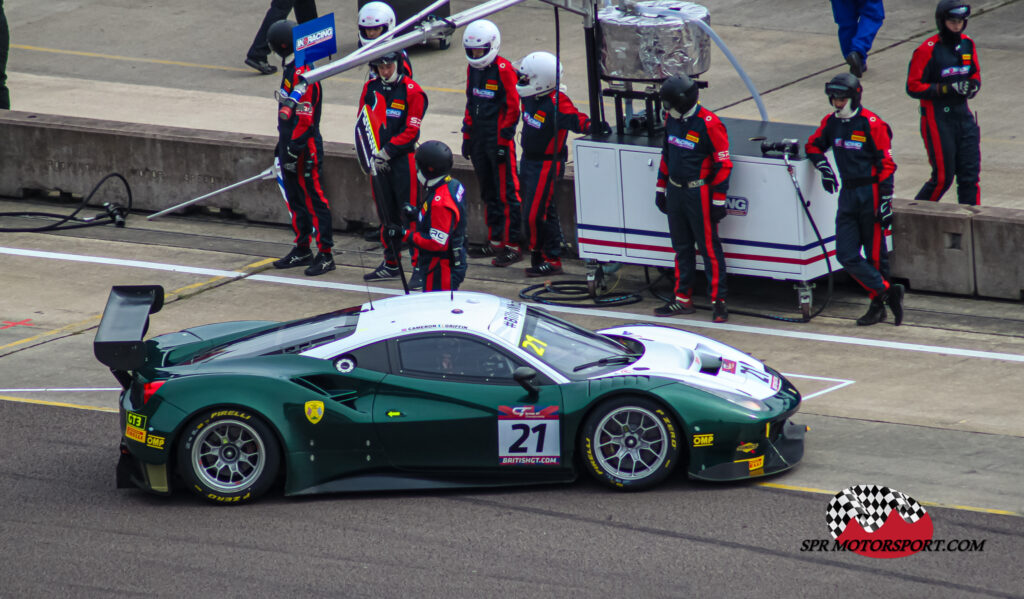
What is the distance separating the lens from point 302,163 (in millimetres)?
13469

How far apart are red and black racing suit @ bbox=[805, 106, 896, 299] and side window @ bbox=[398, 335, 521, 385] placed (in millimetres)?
4238

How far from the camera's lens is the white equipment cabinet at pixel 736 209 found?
38.8 ft

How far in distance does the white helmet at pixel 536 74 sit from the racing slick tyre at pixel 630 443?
514 centimetres

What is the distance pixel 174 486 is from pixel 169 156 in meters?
7.66

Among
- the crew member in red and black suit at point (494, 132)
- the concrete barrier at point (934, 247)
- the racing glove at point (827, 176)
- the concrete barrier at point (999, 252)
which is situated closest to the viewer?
the racing glove at point (827, 176)

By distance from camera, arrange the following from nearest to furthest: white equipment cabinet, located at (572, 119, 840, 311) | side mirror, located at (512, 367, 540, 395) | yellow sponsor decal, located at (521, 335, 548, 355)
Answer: side mirror, located at (512, 367, 540, 395) → yellow sponsor decal, located at (521, 335, 548, 355) → white equipment cabinet, located at (572, 119, 840, 311)

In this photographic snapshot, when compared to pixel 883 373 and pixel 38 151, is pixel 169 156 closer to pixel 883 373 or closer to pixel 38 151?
pixel 38 151

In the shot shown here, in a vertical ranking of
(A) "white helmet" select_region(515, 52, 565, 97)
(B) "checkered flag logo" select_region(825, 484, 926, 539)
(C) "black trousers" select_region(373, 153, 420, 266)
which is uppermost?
(A) "white helmet" select_region(515, 52, 565, 97)

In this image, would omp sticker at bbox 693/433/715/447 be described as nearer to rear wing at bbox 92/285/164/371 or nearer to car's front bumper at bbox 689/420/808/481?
car's front bumper at bbox 689/420/808/481

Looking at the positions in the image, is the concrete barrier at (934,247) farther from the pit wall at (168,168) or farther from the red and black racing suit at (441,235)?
the red and black racing suit at (441,235)

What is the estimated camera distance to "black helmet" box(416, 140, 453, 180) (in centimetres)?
1080

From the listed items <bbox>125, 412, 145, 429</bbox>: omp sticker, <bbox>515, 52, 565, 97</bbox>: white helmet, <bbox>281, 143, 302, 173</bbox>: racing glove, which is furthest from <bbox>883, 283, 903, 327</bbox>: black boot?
<bbox>125, 412, 145, 429</bbox>: omp sticker

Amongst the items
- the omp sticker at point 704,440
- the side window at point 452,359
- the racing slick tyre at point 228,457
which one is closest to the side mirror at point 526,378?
the side window at point 452,359

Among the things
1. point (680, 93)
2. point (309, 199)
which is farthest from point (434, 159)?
point (309, 199)
